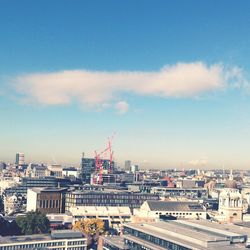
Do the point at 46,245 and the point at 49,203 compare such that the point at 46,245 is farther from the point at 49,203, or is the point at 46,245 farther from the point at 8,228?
the point at 49,203

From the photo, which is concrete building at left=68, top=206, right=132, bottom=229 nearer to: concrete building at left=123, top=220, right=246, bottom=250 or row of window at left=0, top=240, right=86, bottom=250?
row of window at left=0, top=240, right=86, bottom=250

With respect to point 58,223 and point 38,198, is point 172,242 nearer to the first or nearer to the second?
point 58,223

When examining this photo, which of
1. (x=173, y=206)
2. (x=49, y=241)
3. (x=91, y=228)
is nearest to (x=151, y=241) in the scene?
(x=49, y=241)

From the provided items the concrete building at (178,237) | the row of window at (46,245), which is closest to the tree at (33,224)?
the row of window at (46,245)

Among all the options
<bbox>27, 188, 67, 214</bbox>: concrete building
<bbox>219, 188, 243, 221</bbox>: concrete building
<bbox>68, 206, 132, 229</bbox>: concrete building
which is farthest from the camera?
<bbox>27, 188, 67, 214</bbox>: concrete building

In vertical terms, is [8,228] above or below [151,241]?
below

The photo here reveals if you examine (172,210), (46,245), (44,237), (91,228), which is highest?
(172,210)

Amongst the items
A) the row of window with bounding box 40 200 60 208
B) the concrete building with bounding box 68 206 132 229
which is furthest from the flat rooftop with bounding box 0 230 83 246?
the row of window with bounding box 40 200 60 208
